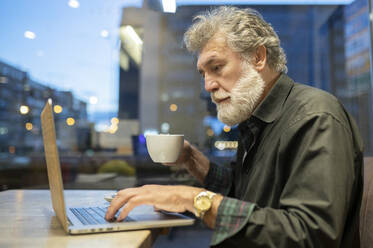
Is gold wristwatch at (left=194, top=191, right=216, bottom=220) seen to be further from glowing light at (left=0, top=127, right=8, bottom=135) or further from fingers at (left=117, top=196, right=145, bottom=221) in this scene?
glowing light at (left=0, top=127, right=8, bottom=135)

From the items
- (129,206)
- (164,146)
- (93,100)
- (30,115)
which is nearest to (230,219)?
(129,206)

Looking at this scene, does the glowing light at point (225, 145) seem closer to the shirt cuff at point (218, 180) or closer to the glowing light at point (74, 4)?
the shirt cuff at point (218, 180)

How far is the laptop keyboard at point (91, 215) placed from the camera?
610 millimetres

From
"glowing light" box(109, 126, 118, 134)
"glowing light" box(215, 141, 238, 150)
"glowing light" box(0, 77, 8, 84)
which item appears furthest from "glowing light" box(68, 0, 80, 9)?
"glowing light" box(215, 141, 238, 150)

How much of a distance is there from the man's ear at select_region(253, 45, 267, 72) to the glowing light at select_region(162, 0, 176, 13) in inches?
69.7

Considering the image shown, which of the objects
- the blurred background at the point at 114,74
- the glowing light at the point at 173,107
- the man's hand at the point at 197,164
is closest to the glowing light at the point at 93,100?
the blurred background at the point at 114,74

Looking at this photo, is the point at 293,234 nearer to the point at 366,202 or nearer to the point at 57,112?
the point at 366,202

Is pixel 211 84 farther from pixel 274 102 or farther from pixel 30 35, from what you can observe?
pixel 30 35

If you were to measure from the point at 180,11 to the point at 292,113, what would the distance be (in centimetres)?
203

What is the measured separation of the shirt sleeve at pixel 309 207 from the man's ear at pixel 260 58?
365 millimetres

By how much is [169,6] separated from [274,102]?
200 centimetres

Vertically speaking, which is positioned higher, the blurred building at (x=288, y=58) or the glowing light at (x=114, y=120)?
the blurred building at (x=288, y=58)

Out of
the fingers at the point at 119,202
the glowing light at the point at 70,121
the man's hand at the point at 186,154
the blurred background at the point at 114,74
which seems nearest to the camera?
the fingers at the point at 119,202

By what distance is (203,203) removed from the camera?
59cm
